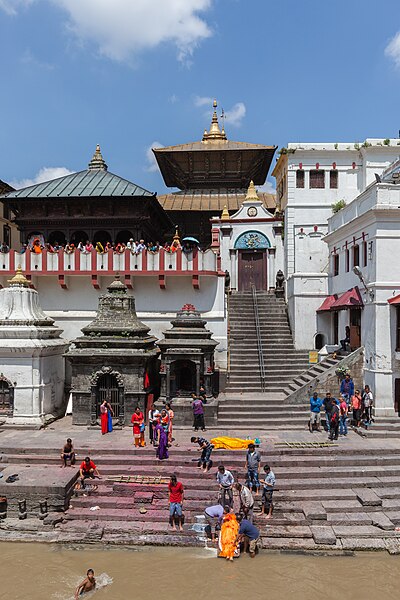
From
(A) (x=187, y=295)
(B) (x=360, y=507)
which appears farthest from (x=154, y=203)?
(B) (x=360, y=507)

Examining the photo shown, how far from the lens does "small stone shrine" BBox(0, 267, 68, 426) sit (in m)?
18.3

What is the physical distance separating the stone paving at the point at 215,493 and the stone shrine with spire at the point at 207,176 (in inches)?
700

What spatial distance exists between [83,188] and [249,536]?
18.6m

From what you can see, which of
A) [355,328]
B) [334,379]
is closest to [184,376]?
[334,379]

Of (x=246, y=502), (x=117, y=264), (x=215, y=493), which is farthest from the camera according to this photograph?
(x=117, y=264)

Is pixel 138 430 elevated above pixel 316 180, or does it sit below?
below

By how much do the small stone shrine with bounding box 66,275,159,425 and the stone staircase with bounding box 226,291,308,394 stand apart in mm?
4435

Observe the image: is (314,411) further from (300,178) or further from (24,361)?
(300,178)

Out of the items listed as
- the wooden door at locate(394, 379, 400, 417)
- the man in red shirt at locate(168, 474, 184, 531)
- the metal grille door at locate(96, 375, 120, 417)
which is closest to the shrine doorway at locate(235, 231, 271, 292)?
the wooden door at locate(394, 379, 400, 417)

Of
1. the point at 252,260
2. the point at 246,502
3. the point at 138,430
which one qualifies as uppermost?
the point at 252,260

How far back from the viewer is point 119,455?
14750mm

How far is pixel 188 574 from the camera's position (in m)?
9.83

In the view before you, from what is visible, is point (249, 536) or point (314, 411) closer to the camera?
point (249, 536)

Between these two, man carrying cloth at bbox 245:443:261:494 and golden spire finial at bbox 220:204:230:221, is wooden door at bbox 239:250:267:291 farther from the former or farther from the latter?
man carrying cloth at bbox 245:443:261:494
